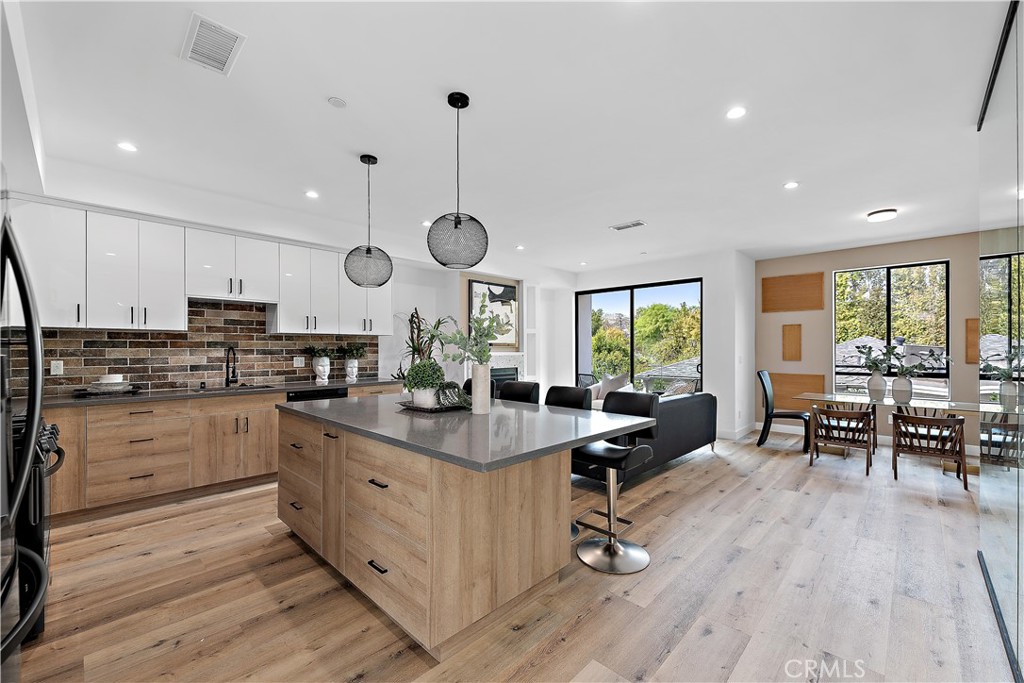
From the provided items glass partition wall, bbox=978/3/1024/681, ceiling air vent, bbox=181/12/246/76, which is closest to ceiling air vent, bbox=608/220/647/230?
glass partition wall, bbox=978/3/1024/681

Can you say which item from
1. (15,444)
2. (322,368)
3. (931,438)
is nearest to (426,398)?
(15,444)

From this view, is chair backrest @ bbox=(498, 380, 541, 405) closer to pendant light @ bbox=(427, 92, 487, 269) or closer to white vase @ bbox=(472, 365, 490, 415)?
white vase @ bbox=(472, 365, 490, 415)

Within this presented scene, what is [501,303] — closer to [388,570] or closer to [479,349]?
[479,349]

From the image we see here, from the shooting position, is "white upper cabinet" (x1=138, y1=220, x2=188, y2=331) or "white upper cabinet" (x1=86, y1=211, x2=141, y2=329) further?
"white upper cabinet" (x1=138, y1=220, x2=188, y2=331)

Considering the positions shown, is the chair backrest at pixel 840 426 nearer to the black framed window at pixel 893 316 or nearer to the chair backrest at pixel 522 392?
the black framed window at pixel 893 316

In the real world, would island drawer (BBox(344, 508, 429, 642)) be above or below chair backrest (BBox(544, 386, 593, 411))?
Answer: below

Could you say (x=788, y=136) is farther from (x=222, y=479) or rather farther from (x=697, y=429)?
(x=222, y=479)

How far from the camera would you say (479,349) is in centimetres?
252

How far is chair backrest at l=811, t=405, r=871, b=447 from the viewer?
4.46 m

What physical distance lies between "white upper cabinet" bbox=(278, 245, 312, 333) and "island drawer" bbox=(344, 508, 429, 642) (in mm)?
2704

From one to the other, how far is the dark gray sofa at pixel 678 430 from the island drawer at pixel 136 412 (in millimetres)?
3137

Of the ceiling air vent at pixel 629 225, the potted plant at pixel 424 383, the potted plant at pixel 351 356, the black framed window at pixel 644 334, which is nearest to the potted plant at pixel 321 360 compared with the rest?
the potted plant at pixel 351 356

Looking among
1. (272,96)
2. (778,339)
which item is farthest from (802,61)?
(778,339)

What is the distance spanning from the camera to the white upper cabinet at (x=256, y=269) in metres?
4.04
